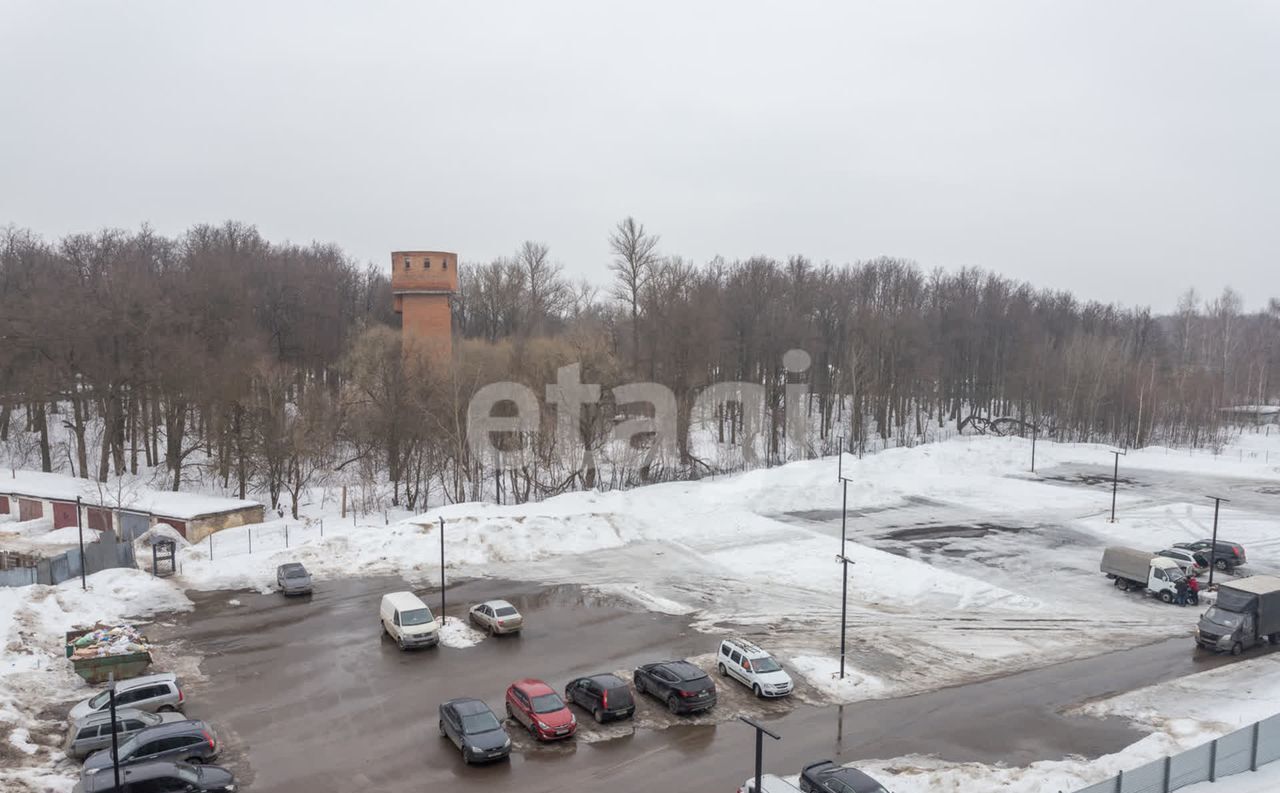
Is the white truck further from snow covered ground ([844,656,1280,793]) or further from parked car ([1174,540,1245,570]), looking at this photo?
snow covered ground ([844,656,1280,793])

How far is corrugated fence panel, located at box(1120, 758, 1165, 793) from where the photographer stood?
13.0 metres

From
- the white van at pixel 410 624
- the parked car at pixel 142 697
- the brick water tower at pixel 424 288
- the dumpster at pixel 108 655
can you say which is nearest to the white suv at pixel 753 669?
the white van at pixel 410 624

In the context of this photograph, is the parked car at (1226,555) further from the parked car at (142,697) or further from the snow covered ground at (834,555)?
the parked car at (142,697)

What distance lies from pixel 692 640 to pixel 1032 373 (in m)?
74.2

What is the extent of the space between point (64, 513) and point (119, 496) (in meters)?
7.00

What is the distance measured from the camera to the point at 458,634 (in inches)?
1008

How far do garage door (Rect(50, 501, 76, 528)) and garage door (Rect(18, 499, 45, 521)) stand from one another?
1.13 metres

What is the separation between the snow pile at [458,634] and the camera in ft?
82.1

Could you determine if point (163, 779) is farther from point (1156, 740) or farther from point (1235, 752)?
point (1156, 740)

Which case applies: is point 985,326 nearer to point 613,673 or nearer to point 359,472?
point 359,472

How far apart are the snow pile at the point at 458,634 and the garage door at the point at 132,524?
19957mm

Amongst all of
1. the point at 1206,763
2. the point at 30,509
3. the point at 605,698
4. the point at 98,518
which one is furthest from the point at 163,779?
the point at 30,509

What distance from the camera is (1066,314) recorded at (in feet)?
372

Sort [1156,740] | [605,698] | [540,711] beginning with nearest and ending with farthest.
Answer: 1. [1156,740]
2. [540,711]
3. [605,698]
